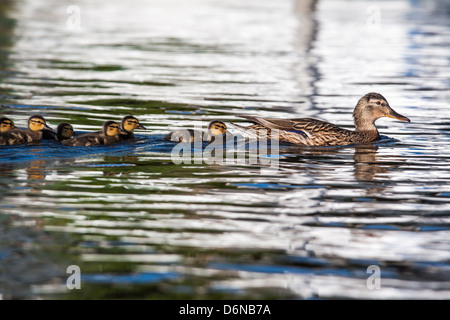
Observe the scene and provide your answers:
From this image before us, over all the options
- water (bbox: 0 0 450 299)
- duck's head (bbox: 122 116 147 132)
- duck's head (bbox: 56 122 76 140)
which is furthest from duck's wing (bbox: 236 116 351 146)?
duck's head (bbox: 56 122 76 140)

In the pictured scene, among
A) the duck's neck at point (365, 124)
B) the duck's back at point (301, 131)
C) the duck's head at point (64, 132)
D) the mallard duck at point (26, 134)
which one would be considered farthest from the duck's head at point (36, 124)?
the duck's neck at point (365, 124)

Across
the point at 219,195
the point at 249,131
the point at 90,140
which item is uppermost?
the point at 249,131

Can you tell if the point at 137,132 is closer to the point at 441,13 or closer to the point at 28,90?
the point at 28,90

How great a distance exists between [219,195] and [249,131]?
3083 mm

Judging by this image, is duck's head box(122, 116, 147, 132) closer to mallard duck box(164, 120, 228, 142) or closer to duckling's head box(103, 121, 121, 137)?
duckling's head box(103, 121, 121, 137)

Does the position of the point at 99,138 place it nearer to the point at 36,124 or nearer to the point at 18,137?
the point at 36,124

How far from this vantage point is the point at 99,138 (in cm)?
1009

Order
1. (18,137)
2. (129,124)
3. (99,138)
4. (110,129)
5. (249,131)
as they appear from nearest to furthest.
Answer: (18,137) → (99,138) → (110,129) → (129,124) → (249,131)

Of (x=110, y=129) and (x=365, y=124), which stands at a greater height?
(x=365, y=124)

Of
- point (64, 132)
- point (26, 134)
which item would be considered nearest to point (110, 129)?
point (64, 132)

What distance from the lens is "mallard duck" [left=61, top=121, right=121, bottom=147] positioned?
32.5 ft

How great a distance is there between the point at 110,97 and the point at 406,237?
→ 351 inches

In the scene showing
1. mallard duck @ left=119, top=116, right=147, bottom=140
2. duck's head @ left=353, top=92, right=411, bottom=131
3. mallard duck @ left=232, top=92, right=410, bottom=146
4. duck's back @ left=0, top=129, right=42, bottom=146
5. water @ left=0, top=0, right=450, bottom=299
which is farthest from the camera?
duck's head @ left=353, top=92, right=411, bottom=131
